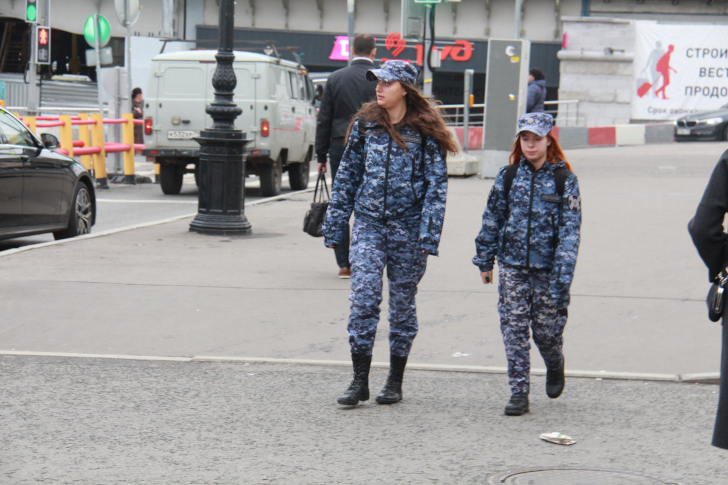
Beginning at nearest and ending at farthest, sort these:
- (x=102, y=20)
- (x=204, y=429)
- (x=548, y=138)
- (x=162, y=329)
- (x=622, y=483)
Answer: (x=622, y=483)
(x=204, y=429)
(x=548, y=138)
(x=162, y=329)
(x=102, y=20)

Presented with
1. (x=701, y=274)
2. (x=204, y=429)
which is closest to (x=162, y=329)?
(x=204, y=429)

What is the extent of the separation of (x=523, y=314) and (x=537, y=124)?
35.4 inches

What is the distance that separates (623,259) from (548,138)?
493 cm

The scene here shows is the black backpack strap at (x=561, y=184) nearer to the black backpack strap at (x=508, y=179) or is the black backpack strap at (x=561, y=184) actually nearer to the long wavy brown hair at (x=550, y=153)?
the long wavy brown hair at (x=550, y=153)

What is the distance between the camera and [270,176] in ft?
55.1

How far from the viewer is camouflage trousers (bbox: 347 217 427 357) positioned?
511 cm

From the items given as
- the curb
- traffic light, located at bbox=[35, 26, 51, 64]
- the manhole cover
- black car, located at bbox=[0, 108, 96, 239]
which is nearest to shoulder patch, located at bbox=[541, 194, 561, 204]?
the curb

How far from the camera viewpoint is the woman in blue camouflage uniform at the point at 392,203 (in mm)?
5117

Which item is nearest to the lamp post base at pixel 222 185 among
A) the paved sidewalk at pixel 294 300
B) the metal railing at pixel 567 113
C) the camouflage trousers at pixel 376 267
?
the paved sidewalk at pixel 294 300

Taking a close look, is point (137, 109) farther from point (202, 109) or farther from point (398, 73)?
point (398, 73)

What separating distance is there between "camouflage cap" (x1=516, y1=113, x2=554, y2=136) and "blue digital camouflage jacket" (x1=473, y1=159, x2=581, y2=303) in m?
0.17

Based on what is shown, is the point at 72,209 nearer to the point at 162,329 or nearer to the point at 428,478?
the point at 162,329

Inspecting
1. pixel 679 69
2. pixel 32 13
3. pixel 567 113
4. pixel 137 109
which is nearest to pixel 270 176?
pixel 137 109

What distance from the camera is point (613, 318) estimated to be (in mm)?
7188
